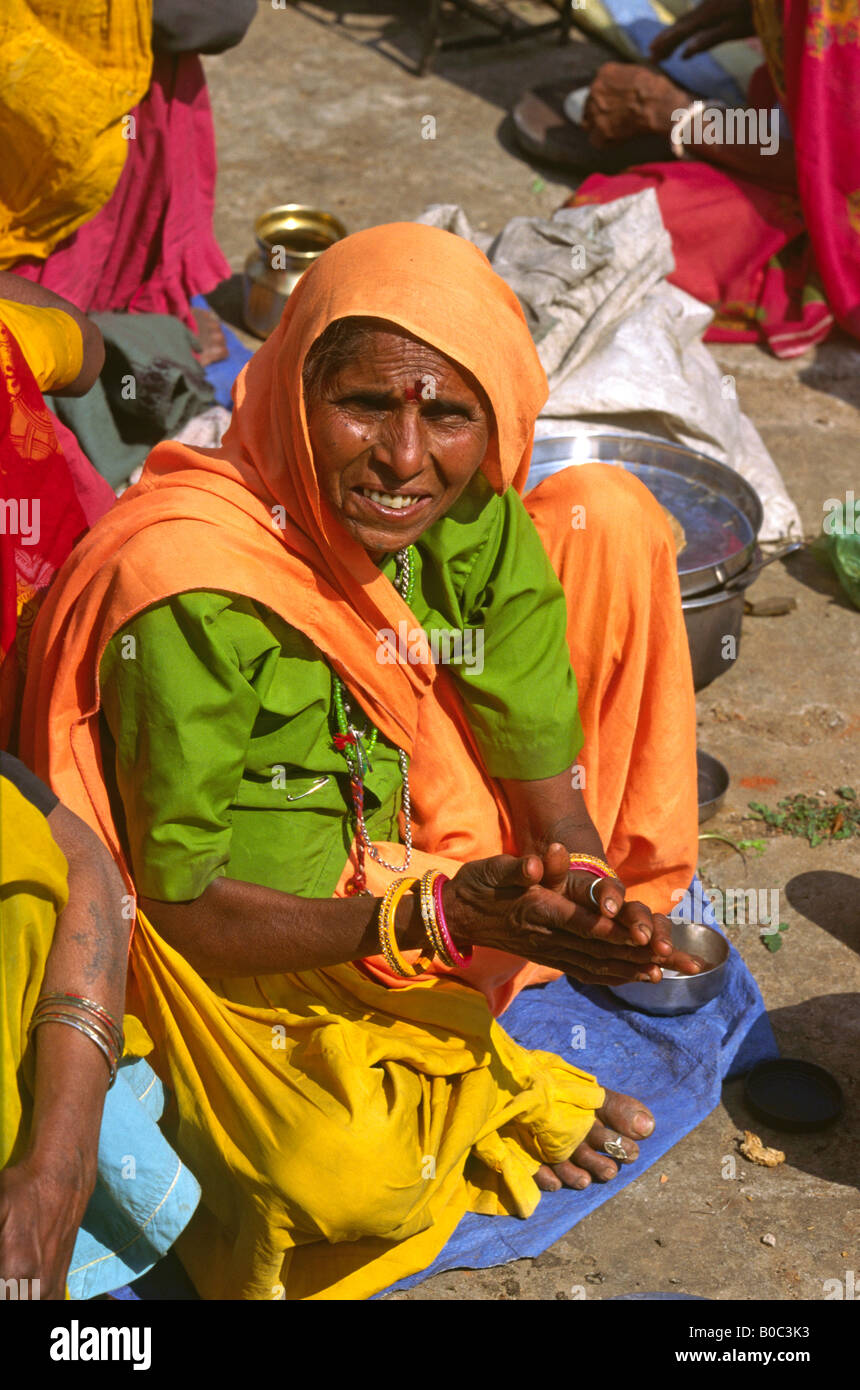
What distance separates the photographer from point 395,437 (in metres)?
2.37

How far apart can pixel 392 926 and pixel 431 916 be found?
0.22ft

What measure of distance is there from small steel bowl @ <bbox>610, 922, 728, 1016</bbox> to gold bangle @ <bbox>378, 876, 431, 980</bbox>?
0.91m

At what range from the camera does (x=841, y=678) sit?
4391 mm

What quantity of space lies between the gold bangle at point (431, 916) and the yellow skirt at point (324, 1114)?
0.25 m

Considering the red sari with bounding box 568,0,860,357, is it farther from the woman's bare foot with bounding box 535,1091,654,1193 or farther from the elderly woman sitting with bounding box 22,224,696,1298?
the woman's bare foot with bounding box 535,1091,654,1193

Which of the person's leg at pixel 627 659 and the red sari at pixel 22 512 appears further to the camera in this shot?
the person's leg at pixel 627 659

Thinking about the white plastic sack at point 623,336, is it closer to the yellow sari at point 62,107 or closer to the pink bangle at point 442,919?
the yellow sari at point 62,107

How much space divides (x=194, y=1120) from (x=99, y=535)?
99 centimetres

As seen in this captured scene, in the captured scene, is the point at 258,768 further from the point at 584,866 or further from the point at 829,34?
the point at 829,34

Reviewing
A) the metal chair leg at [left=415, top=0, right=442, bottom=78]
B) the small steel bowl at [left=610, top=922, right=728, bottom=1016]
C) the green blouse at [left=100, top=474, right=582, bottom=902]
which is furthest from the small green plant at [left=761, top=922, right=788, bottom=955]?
the metal chair leg at [left=415, top=0, right=442, bottom=78]

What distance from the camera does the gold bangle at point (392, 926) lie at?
7.93ft

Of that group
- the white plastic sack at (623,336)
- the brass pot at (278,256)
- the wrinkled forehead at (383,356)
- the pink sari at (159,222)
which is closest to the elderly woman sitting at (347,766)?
the wrinkled forehead at (383,356)

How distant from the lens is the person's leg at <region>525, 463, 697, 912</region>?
2.96 m
